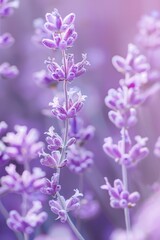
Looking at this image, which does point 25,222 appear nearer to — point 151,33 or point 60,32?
point 60,32

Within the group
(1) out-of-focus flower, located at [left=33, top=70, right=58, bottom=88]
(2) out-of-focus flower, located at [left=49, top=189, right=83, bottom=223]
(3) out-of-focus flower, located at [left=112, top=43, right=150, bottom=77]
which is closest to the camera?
(2) out-of-focus flower, located at [left=49, top=189, right=83, bottom=223]

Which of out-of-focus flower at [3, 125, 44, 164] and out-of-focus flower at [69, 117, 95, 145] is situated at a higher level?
out-of-focus flower at [69, 117, 95, 145]

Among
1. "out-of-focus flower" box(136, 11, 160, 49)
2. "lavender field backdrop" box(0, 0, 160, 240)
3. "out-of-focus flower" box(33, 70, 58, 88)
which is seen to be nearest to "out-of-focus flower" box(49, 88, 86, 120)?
"lavender field backdrop" box(0, 0, 160, 240)

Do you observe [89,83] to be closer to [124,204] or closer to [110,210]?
[110,210]

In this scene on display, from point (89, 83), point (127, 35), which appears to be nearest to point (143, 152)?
point (89, 83)

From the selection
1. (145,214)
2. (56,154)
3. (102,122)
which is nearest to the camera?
(56,154)

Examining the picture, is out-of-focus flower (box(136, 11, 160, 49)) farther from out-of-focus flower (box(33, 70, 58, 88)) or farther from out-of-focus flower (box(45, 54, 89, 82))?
out-of-focus flower (box(45, 54, 89, 82))

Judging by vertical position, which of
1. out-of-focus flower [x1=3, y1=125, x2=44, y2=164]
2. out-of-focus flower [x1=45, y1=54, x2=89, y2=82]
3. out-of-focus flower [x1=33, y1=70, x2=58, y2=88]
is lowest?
out-of-focus flower [x1=3, y1=125, x2=44, y2=164]

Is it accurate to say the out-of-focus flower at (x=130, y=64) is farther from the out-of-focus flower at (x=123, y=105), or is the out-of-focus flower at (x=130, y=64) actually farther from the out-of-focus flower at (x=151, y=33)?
the out-of-focus flower at (x=151, y=33)

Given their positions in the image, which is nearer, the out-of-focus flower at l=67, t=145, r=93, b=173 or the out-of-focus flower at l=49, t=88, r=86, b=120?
the out-of-focus flower at l=49, t=88, r=86, b=120

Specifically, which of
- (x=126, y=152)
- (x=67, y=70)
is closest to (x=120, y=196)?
(x=126, y=152)
